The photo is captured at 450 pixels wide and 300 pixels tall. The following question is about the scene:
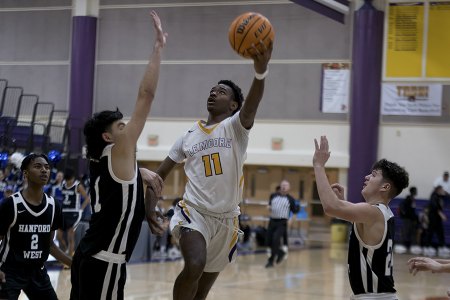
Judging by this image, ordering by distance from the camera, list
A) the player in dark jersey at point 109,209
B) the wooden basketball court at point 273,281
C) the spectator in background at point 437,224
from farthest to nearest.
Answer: the spectator in background at point 437,224 → the wooden basketball court at point 273,281 → the player in dark jersey at point 109,209

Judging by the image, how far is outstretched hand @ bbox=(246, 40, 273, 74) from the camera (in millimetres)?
5406

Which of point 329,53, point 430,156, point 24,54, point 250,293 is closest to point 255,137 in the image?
point 329,53

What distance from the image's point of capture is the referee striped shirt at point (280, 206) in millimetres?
15914

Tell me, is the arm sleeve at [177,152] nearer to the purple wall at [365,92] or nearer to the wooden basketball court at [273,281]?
the wooden basketball court at [273,281]

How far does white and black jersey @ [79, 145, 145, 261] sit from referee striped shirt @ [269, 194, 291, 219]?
37.1 ft

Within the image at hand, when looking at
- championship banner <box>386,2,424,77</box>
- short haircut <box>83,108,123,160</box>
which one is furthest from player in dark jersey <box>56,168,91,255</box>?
short haircut <box>83,108,123,160</box>

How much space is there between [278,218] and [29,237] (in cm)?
1017

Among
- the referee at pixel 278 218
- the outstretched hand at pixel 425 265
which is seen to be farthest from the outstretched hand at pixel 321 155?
the referee at pixel 278 218

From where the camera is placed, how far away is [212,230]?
20.0 feet

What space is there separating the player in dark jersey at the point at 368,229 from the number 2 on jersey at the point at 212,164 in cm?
114

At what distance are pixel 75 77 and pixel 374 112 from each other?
9.19 meters

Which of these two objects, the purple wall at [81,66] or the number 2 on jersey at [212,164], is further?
the purple wall at [81,66]

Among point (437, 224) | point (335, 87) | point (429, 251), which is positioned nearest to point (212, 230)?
point (437, 224)

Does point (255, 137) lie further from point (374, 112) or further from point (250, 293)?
point (250, 293)
